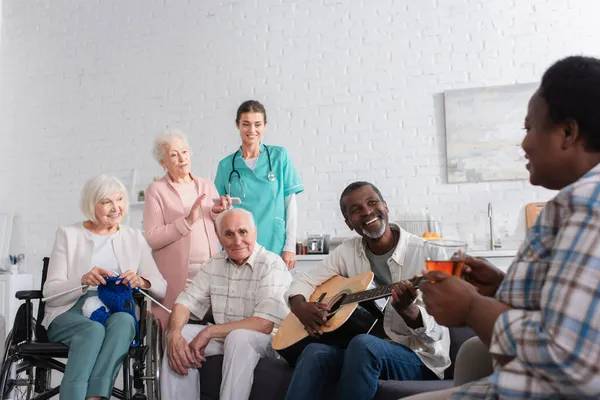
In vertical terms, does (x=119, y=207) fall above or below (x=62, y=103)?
below

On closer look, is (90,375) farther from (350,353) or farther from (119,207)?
(350,353)

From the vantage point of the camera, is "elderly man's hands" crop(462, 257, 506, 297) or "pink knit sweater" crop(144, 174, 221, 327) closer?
"elderly man's hands" crop(462, 257, 506, 297)

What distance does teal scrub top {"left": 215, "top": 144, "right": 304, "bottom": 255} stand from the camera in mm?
3764

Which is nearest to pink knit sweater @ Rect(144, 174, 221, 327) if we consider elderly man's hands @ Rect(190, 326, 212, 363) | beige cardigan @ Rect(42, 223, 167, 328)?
beige cardigan @ Rect(42, 223, 167, 328)

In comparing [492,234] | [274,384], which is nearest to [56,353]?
[274,384]

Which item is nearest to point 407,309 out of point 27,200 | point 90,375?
point 90,375

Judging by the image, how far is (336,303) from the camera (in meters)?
2.40

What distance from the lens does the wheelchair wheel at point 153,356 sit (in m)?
2.70

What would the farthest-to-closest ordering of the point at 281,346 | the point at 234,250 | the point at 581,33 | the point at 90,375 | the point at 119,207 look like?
the point at 581,33 < the point at 119,207 < the point at 234,250 < the point at 90,375 < the point at 281,346

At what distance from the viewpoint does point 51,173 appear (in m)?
6.24

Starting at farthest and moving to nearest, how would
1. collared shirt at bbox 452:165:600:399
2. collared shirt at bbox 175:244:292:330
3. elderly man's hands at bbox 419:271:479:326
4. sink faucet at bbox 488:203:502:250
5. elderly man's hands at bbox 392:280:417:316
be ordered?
sink faucet at bbox 488:203:502:250
collared shirt at bbox 175:244:292:330
elderly man's hands at bbox 392:280:417:316
elderly man's hands at bbox 419:271:479:326
collared shirt at bbox 452:165:600:399

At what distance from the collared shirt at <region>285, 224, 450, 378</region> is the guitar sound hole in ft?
0.48

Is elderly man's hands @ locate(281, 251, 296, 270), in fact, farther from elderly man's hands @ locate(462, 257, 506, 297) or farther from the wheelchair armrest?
elderly man's hands @ locate(462, 257, 506, 297)

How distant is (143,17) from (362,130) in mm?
2407
